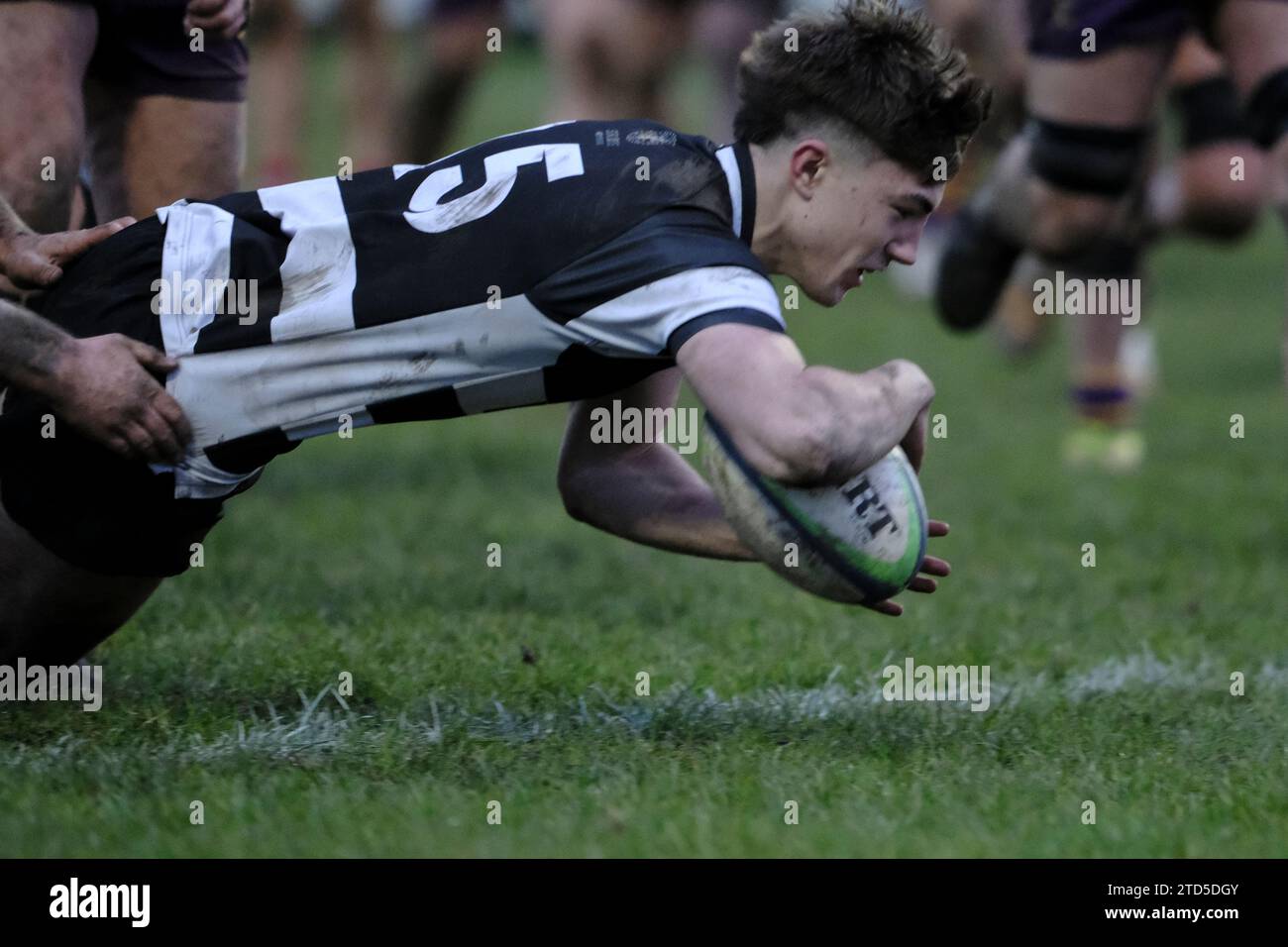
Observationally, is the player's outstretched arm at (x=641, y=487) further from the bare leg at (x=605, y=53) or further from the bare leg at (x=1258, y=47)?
the bare leg at (x=605, y=53)

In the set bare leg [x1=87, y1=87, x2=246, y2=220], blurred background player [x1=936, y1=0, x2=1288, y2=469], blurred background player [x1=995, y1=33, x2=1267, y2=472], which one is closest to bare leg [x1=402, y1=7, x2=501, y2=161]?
blurred background player [x1=995, y1=33, x2=1267, y2=472]

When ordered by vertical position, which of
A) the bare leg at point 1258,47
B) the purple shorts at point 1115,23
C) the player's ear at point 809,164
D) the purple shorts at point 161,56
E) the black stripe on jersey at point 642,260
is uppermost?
the purple shorts at point 1115,23

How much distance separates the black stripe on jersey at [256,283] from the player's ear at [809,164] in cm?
87

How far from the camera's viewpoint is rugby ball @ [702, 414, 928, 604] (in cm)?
303

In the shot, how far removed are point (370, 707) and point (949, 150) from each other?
59.8 inches

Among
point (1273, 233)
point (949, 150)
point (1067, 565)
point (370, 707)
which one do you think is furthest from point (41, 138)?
point (1273, 233)

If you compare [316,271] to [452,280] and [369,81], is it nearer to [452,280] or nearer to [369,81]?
[452,280]

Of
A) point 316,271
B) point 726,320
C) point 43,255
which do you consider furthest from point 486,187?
point 43,255

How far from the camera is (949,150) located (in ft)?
10.3

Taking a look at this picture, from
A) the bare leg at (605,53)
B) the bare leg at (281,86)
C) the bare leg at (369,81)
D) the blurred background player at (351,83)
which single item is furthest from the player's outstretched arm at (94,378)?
the bare leg at (369,81)

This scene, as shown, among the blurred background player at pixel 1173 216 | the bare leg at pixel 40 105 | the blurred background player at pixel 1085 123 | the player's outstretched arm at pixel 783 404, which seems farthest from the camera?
the blurred background player at pixel 1173 216

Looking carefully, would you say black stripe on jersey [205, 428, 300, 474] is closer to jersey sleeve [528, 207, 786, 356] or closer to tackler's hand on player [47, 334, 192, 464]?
tackler's hand on player [47, 334, 192, 464]

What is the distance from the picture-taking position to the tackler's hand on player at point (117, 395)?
123 inches
